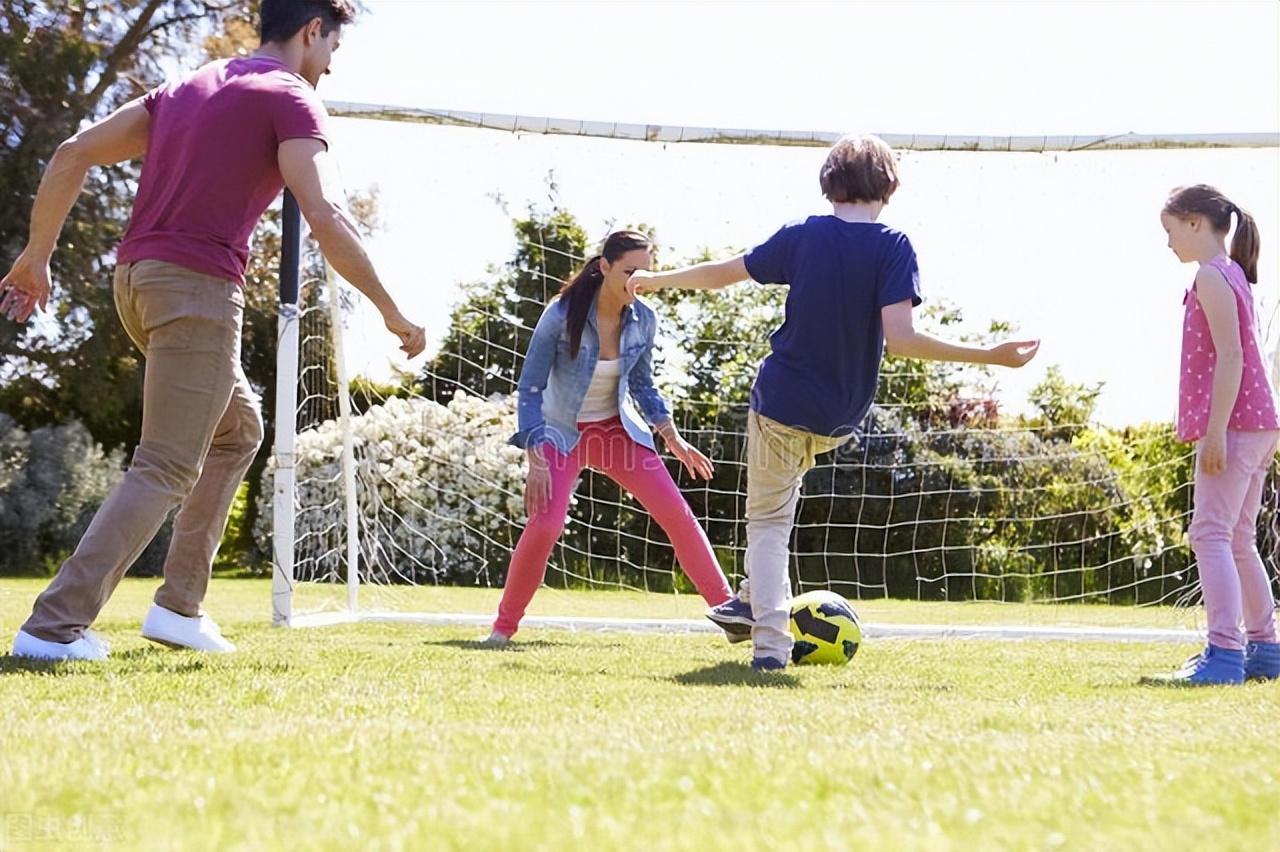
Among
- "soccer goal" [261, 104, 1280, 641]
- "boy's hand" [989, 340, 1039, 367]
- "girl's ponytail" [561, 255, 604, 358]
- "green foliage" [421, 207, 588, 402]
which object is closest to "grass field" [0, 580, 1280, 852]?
"boy's hand" [989, 340, 1039, 367]

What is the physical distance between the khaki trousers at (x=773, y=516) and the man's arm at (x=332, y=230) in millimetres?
1171

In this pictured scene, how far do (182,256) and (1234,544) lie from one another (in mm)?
3535

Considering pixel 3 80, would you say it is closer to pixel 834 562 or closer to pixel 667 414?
pixel 834 562

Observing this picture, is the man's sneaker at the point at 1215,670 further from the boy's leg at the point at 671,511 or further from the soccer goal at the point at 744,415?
Answer: the soccer goal at the point at 744,415

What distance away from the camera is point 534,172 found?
7.71m

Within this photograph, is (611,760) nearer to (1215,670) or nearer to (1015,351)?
(1015,351)

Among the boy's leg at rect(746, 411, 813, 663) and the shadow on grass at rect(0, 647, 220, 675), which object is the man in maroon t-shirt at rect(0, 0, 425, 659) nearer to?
the shadow on grass at rect(0, 647, 220, 675)

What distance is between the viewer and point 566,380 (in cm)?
554

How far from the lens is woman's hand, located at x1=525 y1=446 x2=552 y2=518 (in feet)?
17.3

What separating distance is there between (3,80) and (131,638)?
13.8 metres

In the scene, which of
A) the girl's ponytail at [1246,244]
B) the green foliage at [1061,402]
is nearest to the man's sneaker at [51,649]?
the girl's ponytail at [1246,244]

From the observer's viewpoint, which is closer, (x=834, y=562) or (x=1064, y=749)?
(x=1064, y=749)

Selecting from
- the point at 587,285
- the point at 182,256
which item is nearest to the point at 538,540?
the point at 587,285

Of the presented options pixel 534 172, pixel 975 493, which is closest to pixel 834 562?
pixel 975 493
